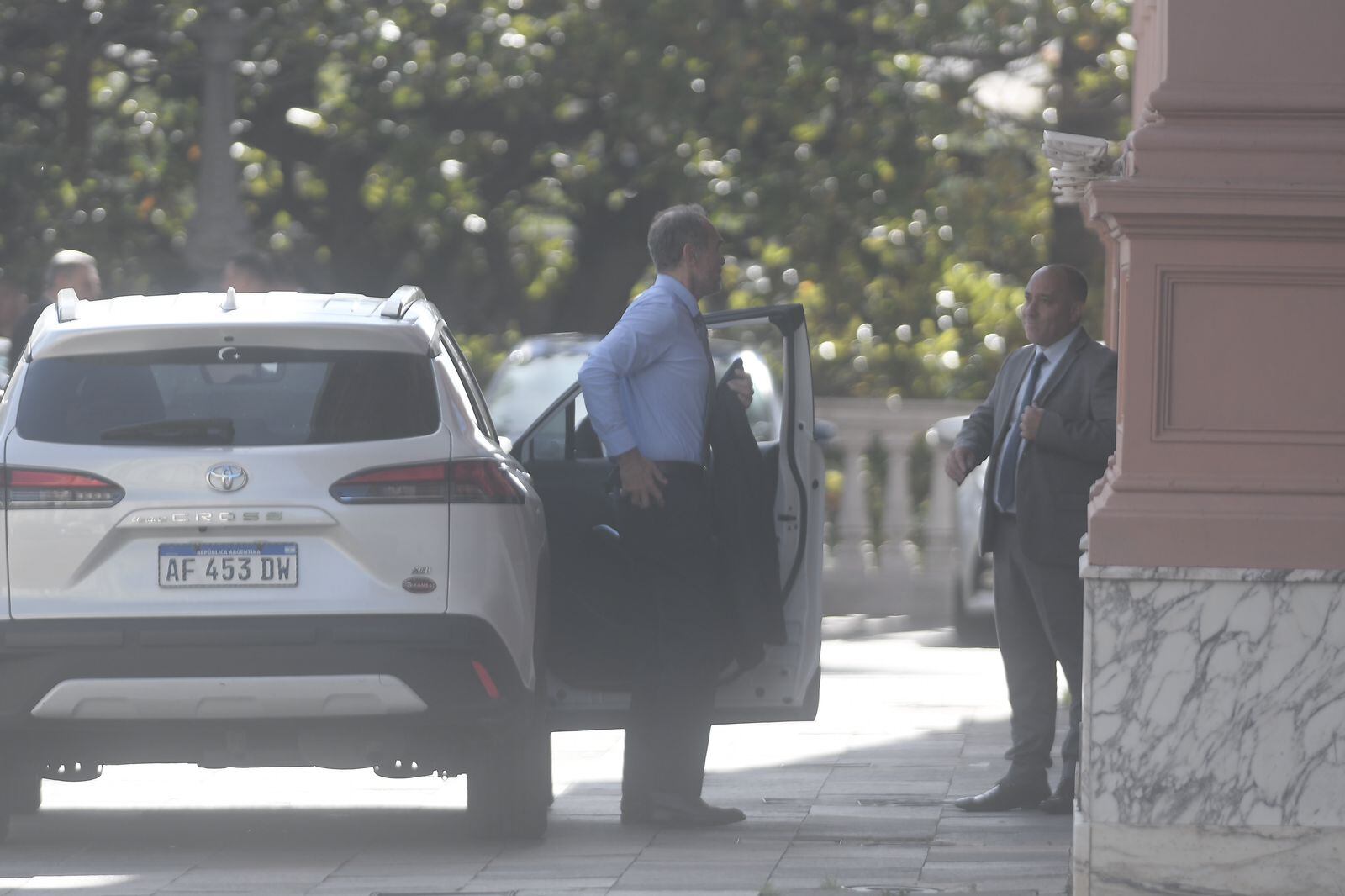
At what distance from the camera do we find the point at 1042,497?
8.30 metres

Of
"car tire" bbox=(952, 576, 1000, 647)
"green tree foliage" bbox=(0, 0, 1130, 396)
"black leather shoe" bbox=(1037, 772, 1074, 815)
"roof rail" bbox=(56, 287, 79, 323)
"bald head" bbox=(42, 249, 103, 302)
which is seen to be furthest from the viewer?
"green tree foliage" bbox=(0, 0, 1130, 396)

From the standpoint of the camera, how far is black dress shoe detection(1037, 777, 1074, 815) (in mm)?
8469

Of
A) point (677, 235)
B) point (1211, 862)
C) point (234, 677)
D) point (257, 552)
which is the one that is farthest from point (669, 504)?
point (1211, 862)

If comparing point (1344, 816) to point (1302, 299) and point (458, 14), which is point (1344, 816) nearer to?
point (1302, 299)

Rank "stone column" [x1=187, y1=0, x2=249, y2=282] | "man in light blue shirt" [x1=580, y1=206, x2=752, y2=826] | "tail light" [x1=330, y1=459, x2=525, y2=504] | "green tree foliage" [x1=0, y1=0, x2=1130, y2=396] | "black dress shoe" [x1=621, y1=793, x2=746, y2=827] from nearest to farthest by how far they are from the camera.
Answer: "tail light" [x1=330, y1=459, x2=525, y2=504]
"man in light blue shirt" [x1=580, y1=206, x2=752, y2=826]
"black dress shoe" [x1=621, y1=793, x2=746, y2=827]
"stone column" [x1=187, y1=0, x2=249, y2=282]
"green tree foliage" [x1=0, y1=0, x2=1130, y2=396]

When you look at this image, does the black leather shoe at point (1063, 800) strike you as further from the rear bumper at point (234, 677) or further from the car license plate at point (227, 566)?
the car license plate at point (227, 566)

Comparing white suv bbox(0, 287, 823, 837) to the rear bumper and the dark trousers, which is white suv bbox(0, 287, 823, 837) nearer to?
the rear bumper

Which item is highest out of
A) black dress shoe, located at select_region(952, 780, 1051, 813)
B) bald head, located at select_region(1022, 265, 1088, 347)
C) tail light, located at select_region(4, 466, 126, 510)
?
bald head, located at select_region(1022, 265, 1088, 347)

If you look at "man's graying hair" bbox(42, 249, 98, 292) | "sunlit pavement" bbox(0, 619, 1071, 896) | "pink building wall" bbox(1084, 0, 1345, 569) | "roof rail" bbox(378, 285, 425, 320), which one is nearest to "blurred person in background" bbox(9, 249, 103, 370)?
"man's graying hair" bbox(42, 249, 98, 292)

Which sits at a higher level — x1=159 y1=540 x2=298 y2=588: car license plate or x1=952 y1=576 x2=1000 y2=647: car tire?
x1=159 y1=540 x2=298 y2=588: car license plate

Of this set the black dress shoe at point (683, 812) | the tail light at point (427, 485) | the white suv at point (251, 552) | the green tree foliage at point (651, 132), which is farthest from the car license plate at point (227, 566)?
the green tree foliage at point (651, 132)

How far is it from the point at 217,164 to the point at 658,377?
6411mm

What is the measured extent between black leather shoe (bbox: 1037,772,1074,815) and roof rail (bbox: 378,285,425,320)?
2.68m

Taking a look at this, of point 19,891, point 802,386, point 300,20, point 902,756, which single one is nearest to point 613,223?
point 300,20
